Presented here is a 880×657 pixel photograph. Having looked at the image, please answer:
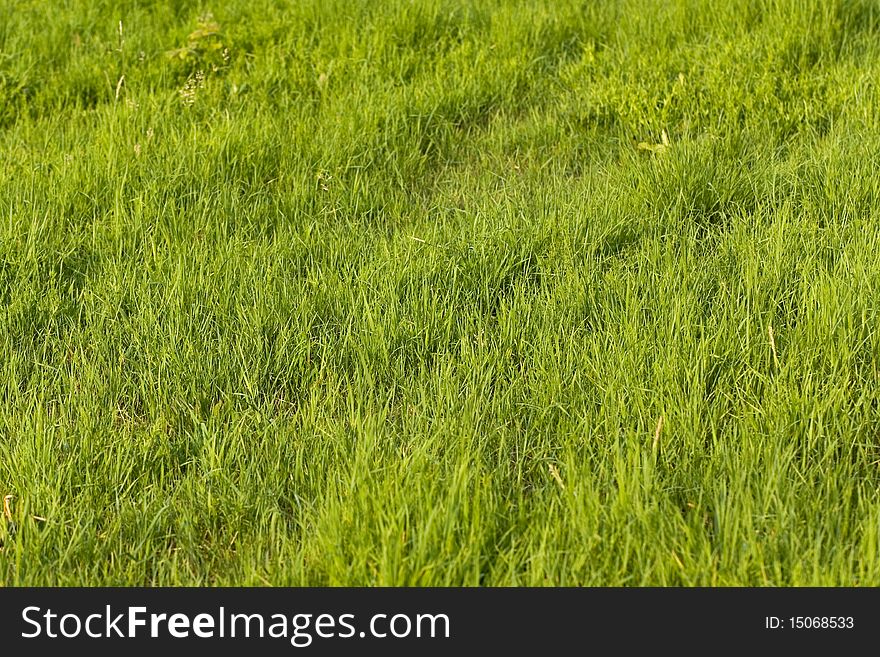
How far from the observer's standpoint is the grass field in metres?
2.24

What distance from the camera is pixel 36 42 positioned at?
4.80m

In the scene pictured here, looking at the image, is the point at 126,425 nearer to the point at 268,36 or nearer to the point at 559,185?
the point at 559,185

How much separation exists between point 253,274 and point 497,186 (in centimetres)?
112

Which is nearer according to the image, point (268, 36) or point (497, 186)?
point (497, 186)

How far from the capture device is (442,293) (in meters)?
3.12

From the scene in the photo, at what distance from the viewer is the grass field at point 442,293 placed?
7.36 ft

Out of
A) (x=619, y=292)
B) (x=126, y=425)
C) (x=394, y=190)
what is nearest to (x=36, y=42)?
(x=394, y=190)

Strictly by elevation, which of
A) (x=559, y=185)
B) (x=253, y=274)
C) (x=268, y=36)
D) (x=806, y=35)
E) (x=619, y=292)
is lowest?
(x=619, y=292)

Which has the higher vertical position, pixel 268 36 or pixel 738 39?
pixel 268 36
